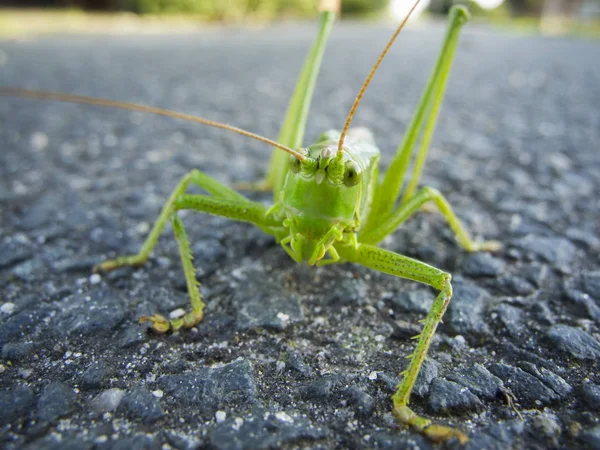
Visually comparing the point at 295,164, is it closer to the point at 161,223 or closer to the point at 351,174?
the point at 351,174

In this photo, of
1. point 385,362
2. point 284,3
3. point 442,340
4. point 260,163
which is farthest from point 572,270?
point 284,3

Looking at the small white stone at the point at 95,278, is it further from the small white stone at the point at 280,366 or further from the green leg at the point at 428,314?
the green leg at the point at 428,314

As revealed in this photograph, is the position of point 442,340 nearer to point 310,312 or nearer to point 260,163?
point 310,312

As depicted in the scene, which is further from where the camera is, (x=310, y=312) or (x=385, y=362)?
(x=310, y=312)

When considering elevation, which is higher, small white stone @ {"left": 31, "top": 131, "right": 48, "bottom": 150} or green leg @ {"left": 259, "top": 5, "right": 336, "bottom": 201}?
green leg @ {"left": 259, "top": 5, "right": 336, "bottom": 201}

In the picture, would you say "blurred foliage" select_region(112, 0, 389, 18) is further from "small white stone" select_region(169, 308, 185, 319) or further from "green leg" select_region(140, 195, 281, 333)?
"small white stone" select_region(169, 308, 185, 319)

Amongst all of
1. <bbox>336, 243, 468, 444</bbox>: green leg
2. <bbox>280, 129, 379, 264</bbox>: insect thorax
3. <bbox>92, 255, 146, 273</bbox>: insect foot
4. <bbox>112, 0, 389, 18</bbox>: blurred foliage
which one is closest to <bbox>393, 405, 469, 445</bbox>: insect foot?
<bbox>336, 243, 468, 444</bbox>: green leg
